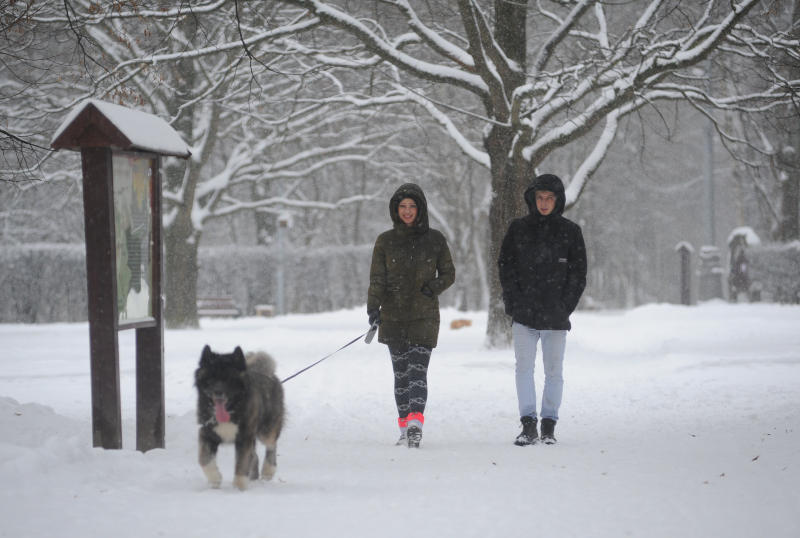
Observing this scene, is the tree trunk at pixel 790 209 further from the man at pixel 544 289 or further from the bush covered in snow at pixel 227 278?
the man at pixel 544 289

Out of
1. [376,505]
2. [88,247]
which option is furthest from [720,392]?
[88,247]

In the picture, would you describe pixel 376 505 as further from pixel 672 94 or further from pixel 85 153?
pixel 672 94

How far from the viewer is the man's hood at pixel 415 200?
24.0 ft

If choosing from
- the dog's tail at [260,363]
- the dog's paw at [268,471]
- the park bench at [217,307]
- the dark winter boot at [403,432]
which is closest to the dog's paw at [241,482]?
the dog's paw at [268,471]

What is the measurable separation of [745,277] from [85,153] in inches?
849

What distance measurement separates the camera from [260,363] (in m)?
5.73

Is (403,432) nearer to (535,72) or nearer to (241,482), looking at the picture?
(241,482)

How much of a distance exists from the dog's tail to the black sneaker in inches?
68.9

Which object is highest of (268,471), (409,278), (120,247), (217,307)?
(120,247)

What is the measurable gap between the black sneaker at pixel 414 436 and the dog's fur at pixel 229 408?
194cm

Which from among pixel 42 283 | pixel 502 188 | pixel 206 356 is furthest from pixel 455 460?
pixel 42 283

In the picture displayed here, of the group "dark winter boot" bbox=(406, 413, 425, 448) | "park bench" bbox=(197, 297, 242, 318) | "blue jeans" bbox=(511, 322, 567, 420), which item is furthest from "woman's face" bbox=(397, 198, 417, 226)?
"park bench" bbox=(197, 297, 242, 318)

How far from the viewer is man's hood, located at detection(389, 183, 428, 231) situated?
7305 mm

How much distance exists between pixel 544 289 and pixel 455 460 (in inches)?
64.4
